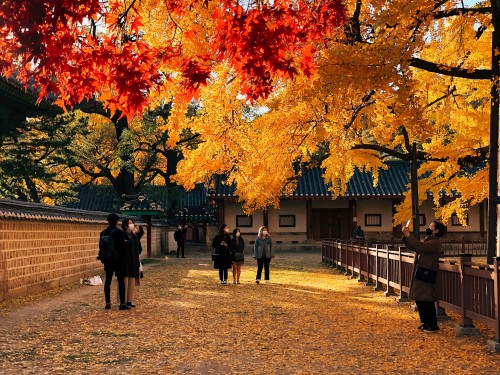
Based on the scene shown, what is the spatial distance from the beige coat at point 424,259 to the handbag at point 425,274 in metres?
0.05

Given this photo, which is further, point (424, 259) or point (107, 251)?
point (107, 251)

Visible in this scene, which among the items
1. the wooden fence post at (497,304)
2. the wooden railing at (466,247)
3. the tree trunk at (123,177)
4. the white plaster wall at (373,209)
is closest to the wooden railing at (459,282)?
the wooden fence post at (497,304)

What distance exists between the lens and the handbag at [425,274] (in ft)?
33.7

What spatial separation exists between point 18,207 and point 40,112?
3979 millimetres

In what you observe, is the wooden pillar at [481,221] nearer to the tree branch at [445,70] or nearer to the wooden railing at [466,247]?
the wooden railing at [466,247]

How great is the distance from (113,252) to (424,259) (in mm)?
6058

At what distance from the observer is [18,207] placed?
1586cm

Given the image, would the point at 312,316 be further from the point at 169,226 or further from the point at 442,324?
the point at 169,226

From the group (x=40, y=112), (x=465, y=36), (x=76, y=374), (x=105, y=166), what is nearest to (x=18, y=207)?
(x=40, y=112)

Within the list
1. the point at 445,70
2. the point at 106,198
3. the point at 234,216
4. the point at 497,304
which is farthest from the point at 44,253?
the point at 106,198

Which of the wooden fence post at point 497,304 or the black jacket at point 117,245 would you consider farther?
the black jacket at point 117,245

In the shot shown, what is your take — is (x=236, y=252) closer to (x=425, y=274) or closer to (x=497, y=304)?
(x=425, y=274)

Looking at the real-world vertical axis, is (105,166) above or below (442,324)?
above

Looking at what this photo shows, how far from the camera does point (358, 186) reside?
43188 millimetres
